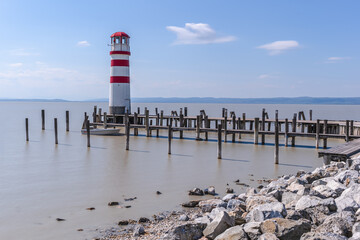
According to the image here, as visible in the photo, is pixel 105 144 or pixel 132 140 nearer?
pixel 105 144

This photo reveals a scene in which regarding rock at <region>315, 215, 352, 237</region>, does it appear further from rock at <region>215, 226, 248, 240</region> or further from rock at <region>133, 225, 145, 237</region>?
rock at <region>133, 225, 145, 237</region>

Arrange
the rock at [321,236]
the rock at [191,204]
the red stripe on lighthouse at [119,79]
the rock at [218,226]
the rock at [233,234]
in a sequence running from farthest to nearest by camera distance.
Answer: the red stripe on lighthouse at [119,79] < the rock at [191,204] < the rock at [218,226] < the rock at [233,234] < the rock at [321,236]

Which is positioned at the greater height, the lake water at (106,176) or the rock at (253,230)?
the rock at (253,230)

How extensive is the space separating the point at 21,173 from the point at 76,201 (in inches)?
205

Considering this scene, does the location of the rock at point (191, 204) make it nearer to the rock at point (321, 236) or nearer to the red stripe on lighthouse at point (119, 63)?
the rock at point (321, 236)

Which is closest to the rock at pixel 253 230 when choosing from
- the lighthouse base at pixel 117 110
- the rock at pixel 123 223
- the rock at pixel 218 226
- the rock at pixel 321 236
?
the rock at pixel 218 226

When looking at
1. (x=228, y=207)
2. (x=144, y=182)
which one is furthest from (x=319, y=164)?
(x=228, y=207)

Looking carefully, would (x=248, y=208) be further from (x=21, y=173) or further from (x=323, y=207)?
(x=21, y=173)

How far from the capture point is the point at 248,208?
23.8 feet

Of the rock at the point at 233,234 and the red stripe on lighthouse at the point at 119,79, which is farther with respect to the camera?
the red stripe on lighthouse at the point at 119,79

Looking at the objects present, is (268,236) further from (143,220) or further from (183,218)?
(143,220)

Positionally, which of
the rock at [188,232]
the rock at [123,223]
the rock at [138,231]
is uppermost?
the rock at [188,232]

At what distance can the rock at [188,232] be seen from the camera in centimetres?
593

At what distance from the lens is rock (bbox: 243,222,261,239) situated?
550 cm
